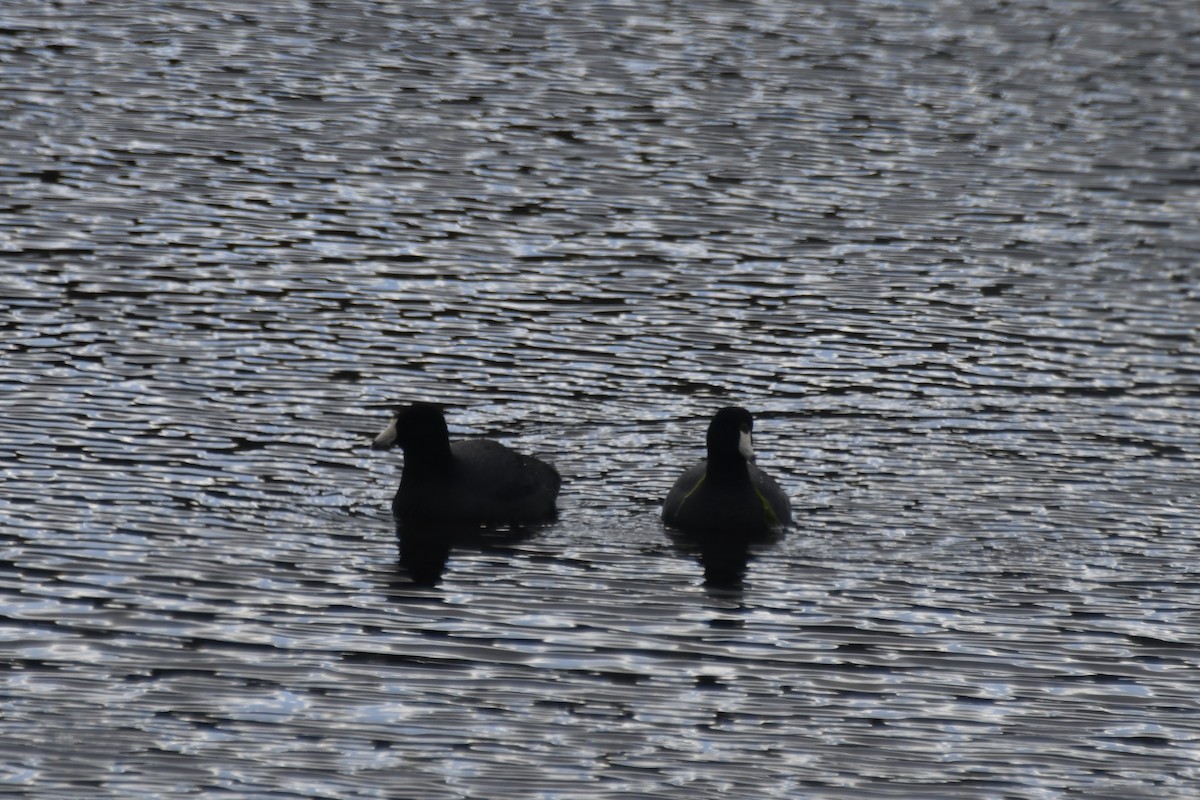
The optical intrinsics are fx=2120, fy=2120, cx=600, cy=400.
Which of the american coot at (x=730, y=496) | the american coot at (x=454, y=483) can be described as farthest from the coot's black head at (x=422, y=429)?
the american coot at (x=730, y=496)

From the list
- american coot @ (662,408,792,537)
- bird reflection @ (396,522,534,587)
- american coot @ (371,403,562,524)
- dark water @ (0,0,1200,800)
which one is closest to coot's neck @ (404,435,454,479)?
american coot @ (371,403,562,524)

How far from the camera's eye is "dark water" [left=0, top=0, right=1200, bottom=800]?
13.8 meters

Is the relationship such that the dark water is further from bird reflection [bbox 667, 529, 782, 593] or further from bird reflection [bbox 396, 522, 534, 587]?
bird reflection [bbox 396, 522, 534, 587]

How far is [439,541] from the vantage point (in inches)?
720

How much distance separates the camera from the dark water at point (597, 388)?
13.8m

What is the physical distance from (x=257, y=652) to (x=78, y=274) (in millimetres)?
11660

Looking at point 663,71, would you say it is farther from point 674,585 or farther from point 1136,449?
point 674,585

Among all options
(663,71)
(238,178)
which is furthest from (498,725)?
(663,71)

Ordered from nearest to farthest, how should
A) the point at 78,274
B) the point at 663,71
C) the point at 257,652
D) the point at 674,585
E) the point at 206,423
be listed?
the point at 257,652 < the point at 674,585 < the point at 206,423 < the point at 78,274 < the point at 663,71

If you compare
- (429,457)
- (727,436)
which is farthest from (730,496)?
(429,457)

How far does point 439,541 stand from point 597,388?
4460 millimetres

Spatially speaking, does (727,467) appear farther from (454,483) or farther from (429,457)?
(429,457)

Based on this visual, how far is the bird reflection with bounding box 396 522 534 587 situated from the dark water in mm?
251

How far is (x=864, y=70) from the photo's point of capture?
38562 millimetres
